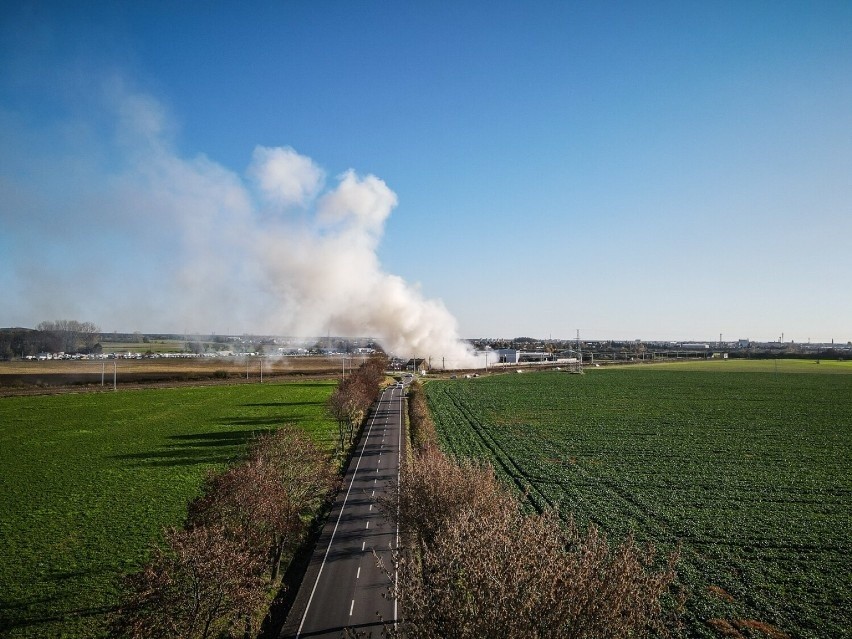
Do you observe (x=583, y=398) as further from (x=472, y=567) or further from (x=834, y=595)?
(x=472, y=567)

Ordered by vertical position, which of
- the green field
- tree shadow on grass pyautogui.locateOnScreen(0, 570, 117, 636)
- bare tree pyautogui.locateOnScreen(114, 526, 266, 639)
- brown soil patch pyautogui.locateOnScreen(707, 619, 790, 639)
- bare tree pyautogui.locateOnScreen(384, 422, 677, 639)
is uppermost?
bare tree pyautogui.locateOnScreen(384, 422, 677, 639)

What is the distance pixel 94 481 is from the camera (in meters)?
40.8

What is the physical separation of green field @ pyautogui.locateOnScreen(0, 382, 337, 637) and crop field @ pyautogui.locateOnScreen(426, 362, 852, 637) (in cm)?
2368

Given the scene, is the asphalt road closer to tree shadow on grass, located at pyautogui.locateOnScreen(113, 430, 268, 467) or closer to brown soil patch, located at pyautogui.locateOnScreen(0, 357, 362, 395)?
tree shadow on grass, located at pyautogui.locateOnScreen(113, 430, 268, 467)

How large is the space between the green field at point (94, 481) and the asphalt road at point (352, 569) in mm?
8499

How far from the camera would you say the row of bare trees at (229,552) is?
54.3 feet

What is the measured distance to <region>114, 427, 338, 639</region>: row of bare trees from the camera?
1655cm

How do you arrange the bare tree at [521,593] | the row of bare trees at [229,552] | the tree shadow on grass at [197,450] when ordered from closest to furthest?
the bare tree at [521,593] → the row of bare trees at [229,552] → the tree shadow on grass at [197,450]

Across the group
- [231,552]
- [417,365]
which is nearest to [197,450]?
[231,552]

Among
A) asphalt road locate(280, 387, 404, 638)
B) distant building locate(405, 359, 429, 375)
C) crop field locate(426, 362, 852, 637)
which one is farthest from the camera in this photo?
distant building locate(405, 359, 429, 375)

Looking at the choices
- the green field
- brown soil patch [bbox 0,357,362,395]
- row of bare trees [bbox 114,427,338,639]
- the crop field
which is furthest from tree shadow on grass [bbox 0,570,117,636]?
brown soil patch [bbox 0,357,362,395]

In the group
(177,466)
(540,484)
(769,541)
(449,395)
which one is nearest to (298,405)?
(449,395)

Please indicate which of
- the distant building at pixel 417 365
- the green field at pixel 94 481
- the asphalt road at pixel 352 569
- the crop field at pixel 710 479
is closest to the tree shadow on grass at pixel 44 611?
Result: the green field at pixel 94 481

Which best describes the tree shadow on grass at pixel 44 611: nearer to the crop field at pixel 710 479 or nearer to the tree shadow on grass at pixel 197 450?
the tree shadow on grass at pixel 197 450
